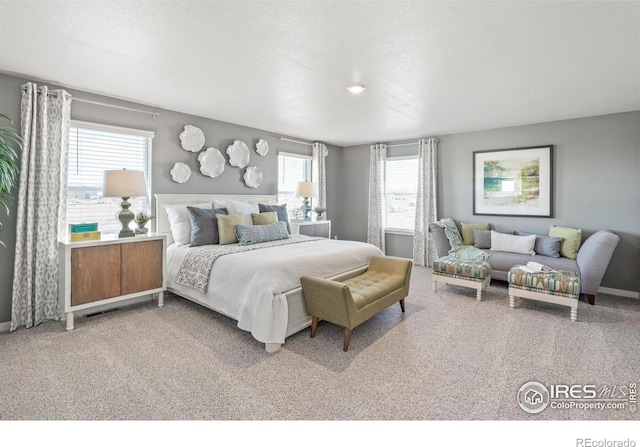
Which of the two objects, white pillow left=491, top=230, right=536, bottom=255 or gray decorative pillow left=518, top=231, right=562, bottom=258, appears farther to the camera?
white pillow left=491, top=230, right=536, bottom=255

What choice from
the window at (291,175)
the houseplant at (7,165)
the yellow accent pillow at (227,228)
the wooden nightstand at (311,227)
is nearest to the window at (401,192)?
the wooden nightstand at (311,227)

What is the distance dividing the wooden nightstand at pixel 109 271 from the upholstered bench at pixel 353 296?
6.00ft

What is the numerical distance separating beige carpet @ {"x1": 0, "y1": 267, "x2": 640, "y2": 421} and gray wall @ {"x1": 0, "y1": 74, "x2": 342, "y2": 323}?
0.89 metres

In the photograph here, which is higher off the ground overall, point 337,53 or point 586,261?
point 337,53

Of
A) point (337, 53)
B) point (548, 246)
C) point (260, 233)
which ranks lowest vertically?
point (548, 246)

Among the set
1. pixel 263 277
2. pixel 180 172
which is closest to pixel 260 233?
pixel 263 277

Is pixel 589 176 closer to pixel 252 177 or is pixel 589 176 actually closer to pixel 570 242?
pixel 570 242

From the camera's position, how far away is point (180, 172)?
4328 millimetres

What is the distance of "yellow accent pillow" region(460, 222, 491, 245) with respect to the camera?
5.20m

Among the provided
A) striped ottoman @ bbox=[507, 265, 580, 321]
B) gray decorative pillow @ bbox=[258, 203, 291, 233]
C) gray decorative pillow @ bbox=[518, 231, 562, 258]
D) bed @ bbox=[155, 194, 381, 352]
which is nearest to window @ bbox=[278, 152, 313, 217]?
gray decorative pillow @ bbox=[258, 203, 291, 233]

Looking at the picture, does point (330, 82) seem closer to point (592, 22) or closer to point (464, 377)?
point (592, 22)

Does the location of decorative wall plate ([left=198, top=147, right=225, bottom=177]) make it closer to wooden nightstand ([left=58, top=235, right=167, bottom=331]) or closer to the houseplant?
wooden nightstand ([left=58, top=235, right=167, bottom=331])

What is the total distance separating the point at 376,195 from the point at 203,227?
378 cm

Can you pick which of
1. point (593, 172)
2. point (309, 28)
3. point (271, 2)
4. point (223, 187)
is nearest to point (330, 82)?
point (309, 28)
